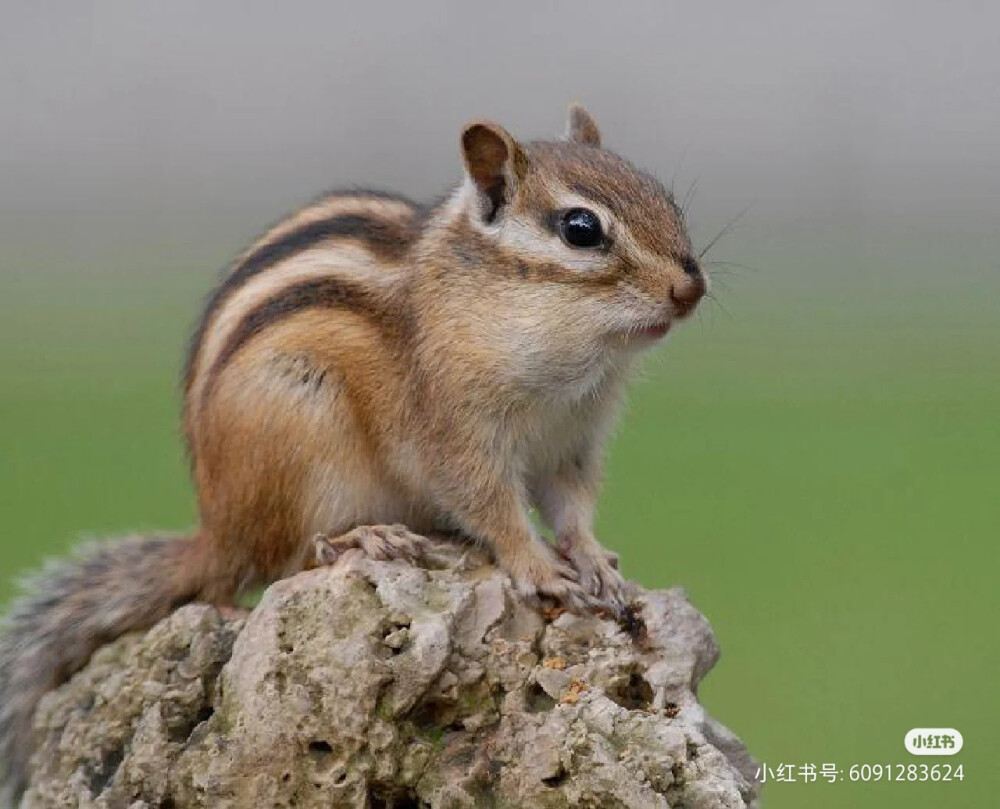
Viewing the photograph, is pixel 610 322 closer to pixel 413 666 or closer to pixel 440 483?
pixel 440 483

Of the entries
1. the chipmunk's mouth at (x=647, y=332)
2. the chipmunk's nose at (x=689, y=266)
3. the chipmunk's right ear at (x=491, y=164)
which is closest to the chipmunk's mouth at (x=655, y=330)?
the chipmunk's mouth at (x=647, y=332)

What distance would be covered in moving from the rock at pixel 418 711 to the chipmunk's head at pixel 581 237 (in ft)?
2.08

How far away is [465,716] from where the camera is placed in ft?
11.1

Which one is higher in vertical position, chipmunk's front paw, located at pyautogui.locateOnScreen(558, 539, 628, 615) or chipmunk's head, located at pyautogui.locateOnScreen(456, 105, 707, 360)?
chipmunk's head, located at pyautogui.locateOnScreen(456, 105, 707, 360)

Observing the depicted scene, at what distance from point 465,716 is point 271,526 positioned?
40.0 inches

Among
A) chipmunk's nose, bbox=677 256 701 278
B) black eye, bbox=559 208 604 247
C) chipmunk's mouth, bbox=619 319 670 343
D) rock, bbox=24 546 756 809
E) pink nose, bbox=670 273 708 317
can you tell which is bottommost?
rock, bbox=24 546 756 809

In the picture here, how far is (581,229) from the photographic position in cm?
384

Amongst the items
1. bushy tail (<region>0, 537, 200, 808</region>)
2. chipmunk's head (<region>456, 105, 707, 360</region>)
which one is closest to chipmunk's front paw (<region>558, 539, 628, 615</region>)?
chipmunk's head (<region>456, 105, 707, 360</region>)

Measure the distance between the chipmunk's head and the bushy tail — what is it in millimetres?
1107

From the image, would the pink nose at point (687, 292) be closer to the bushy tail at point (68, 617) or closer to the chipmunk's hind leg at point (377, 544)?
the chipmunk's hind leg at point (377, 544)

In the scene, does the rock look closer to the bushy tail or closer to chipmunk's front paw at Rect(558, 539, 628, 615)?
chipmunk's front paw at Rect(558, 539, 628, 615)

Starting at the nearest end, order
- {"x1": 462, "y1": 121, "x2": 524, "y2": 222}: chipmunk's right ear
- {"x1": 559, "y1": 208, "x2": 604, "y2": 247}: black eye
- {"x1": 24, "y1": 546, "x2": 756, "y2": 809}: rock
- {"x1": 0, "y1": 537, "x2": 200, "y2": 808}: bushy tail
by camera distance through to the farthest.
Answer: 1. {"x1": 24, "y1": 546, "x2": 756, "y2": 809}: rock
2. {"x1": 559, "y1": 208, "x2": 604, "y2": 247}: black eye
3. {"x1": 462, "y1": 121, "x2": 524, "y2": 222}: chipmunk's right ear
4. {"x1": 0, "y1": 537, "x2": 200, "y2": 808}: bushy tail

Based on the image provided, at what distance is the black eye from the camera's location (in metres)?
3.83

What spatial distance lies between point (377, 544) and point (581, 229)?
2.70 feet
